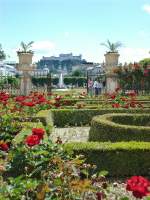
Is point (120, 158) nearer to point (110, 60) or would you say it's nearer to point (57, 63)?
point (110, 60)

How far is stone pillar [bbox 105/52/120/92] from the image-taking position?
2545cm

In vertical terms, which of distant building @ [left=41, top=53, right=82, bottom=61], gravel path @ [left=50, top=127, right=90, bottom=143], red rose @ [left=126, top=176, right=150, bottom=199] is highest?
distant building @ [left=41, top=53, right=82, bottom=61]

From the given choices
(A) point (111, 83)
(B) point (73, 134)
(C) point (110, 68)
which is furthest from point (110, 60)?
(B) point (73, 134)

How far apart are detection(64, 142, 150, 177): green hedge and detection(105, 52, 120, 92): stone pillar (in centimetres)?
1811

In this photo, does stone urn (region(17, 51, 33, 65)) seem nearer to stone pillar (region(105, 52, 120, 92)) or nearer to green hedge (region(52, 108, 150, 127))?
stone pillar (region(105, 52, 120, 92))

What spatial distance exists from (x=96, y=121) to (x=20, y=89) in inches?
644

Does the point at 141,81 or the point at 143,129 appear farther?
the point at 141,81

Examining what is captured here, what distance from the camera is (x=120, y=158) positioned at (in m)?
7.07

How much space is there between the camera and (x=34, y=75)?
2784 centimetres

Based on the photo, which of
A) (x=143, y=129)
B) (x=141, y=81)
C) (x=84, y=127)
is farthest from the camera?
(x=141, y=81)

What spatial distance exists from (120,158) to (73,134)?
15.5 ft

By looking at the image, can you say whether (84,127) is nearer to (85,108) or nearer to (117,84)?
(85,108)

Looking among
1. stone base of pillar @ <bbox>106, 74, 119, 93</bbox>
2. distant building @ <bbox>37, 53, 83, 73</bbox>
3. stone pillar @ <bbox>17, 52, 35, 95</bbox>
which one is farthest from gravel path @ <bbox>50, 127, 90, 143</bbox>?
distant building @ <bbox>37, 53, 83, 73</bbox>

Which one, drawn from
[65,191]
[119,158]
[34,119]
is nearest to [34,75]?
[34,119]
